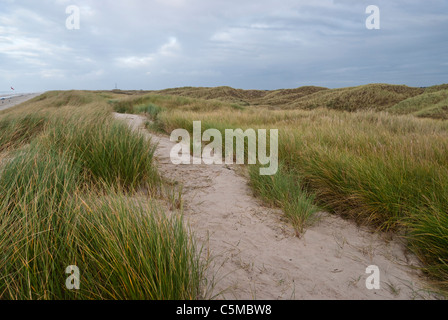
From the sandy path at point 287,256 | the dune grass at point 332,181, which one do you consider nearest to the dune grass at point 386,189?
the dune grass at point 332,181

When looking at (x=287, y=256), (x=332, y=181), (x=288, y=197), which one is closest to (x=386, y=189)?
(x=332, y=181)

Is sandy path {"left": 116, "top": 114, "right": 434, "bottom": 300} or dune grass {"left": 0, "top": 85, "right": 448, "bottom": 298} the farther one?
dune grass {"left": 0, "top": 85, "right": 448, "bottom": 298}

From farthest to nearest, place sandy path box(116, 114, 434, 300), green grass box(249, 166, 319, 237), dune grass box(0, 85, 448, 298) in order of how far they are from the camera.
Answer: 1. green grass box(249, 166, 319, 237)
2. dune grass box(0, 85, 448, 298)
3. sandy path box(116, 114, 434, 300)

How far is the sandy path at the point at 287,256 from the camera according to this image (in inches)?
62.5

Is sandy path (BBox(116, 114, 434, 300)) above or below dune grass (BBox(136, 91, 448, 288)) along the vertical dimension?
below

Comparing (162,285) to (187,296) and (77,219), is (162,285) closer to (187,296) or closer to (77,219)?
(187,296)

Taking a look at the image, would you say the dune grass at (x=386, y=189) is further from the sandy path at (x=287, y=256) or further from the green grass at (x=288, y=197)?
the sandy path at (x=287, y=256)

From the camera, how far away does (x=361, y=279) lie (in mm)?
1728

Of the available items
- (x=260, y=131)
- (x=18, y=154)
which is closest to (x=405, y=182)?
(x=260, y=131)

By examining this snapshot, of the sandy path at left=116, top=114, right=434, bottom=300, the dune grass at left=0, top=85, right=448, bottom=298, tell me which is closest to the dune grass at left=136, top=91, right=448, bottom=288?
the dune grass at left=0, top=85, right=448, bottom=298

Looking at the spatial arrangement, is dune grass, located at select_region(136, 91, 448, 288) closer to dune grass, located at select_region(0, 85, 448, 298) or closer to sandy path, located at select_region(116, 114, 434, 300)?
dune grass, located at select_region(0, 85, 448, 298)

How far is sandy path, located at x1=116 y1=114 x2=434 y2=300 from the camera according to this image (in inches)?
62.5

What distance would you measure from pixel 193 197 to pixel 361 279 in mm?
1696
